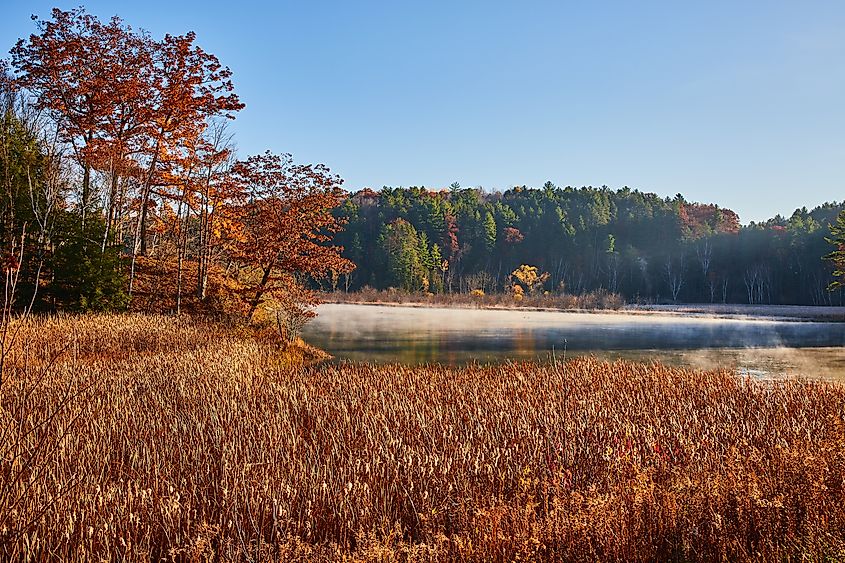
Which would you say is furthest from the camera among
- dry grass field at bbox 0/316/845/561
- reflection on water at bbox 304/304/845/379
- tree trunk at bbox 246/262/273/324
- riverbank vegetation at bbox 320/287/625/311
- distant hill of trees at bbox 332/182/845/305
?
distant hill of trees at bbox 332/182/845/305

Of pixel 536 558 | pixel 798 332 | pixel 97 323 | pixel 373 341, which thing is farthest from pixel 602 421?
pixel 798 332

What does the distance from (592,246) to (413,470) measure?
85.3 m

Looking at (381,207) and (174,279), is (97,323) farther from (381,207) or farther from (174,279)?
(381,207)

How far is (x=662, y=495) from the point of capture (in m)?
4.46

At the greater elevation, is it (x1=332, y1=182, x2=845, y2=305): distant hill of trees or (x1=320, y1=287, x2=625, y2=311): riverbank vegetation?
(x1=332, y1=182, x2=845, y2=305): distant hill of trees

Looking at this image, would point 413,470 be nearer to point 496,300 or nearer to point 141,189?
point 141,189

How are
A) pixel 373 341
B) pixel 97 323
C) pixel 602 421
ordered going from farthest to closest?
pixel 373 341
pixel 97 323
pixel 602 421

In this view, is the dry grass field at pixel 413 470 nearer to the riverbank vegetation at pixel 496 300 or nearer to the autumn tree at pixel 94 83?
the autumn tree at pixel 94 83

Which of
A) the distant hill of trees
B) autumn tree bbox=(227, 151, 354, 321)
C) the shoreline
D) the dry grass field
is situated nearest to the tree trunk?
autumn tree bbox=(227, 151, 354, 321)

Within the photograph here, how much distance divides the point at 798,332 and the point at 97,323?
28.1m

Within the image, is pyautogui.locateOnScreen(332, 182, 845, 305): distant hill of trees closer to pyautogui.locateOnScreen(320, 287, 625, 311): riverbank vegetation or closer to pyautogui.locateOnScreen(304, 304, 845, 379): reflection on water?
pyautogui.locateOnScreen(320, 287, 625, 311): riverbank vegetation

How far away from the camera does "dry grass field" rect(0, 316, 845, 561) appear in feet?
12.7

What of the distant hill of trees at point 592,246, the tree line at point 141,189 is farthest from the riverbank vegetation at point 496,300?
the tree line at point 141,189

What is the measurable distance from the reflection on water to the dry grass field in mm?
7587
